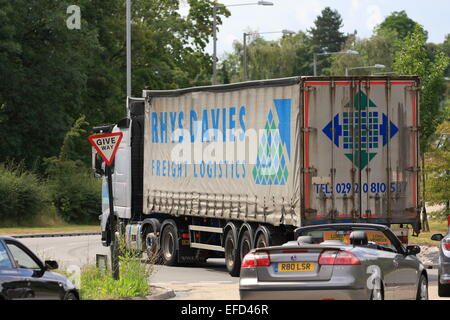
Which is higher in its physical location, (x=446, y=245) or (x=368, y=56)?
(x=368, y=56)

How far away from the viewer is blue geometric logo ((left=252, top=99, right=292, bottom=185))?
22.6 metres

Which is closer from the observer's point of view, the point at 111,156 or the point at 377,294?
the point at 377,294

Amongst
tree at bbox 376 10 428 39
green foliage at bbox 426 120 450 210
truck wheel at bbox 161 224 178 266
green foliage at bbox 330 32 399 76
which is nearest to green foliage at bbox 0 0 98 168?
green foliage at bbox 426 120 450 210

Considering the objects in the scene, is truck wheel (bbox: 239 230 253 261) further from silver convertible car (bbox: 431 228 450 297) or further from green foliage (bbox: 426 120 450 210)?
green foliage (bbox: 426 120 450 210)

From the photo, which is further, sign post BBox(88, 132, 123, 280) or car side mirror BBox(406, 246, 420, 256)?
sign post BBox(88, 132, 123, 280)

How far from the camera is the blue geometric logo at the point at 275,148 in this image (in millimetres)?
22609

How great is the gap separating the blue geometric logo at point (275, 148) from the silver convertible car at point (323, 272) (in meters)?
7.53

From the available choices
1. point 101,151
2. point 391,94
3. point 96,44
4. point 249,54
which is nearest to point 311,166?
point 391,94

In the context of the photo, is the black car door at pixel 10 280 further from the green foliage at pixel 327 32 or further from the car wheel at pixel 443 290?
the green foliage at pixel 327 32

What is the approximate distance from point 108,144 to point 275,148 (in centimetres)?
392

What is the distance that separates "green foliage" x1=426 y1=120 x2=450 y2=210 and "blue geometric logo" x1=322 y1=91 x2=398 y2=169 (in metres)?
16.1

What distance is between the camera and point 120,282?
1897cm

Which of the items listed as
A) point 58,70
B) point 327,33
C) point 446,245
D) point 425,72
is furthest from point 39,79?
point 327,33

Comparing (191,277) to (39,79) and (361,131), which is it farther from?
(39,79)
